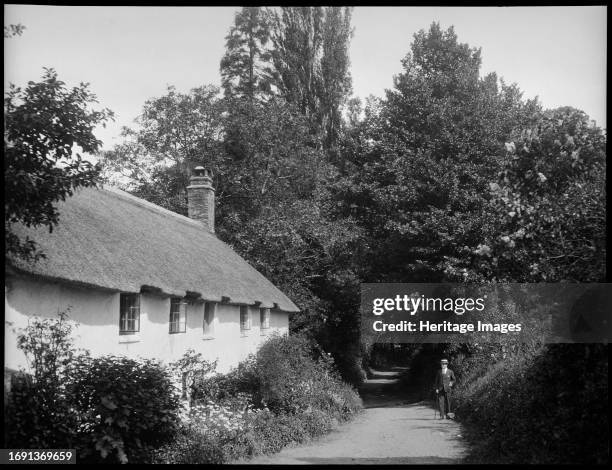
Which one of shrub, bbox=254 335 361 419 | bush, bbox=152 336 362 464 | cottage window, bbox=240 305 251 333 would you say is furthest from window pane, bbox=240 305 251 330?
bush, bbox=152 336 362 464

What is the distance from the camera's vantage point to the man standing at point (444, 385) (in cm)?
1633

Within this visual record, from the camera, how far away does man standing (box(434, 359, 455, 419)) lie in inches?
643

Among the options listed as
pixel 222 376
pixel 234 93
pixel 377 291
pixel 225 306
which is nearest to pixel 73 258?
pixel 222 376

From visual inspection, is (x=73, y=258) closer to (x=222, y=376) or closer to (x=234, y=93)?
(x=222, y=376)

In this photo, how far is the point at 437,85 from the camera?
83.9ft

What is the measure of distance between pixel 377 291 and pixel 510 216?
63.8 feet

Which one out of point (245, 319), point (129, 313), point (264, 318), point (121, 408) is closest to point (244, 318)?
point (245, 319)

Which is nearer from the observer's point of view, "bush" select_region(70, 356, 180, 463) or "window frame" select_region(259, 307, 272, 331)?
"bush" select_region(70, 356, 180, 463)

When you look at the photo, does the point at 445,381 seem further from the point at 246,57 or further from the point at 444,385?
the point at 246,57

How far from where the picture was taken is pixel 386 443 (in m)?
13.0

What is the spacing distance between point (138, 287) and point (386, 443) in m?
Result: 6.09

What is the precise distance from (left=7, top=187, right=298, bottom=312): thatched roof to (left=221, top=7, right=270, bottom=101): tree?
12126mm

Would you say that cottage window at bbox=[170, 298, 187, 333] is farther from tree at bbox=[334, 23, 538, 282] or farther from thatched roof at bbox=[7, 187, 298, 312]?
tree at bbox=[334, 23, 538, 282]

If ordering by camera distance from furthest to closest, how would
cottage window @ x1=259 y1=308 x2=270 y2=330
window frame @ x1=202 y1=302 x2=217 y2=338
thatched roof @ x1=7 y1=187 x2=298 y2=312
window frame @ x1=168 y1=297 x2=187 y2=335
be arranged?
cottage window @ x1=259 y1=308 x2=270 y2=330 < window frame @ x1=202 y1=302 x2=217 y2=338 < window frame @ x1=168 y1=297 x2=187 y2=335 < thatched roof @ x1=7 y1=187 x2=298 y2=312
